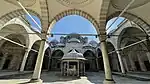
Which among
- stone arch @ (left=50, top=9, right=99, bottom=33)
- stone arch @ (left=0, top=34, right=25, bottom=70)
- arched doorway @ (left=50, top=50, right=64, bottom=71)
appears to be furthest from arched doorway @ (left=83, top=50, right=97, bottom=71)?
stone arch @ (left=50, top=9, right=99, bottom=33)

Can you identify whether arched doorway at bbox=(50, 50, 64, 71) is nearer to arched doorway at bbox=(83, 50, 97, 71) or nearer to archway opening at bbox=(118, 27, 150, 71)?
arched doorway at bbox=(83, 50, 97, 71)

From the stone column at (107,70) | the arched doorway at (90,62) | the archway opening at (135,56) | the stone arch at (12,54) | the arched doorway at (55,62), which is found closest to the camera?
the stone column at (107,70)

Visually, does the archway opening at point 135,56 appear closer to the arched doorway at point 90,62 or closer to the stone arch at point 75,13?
the stone arch at point 75,13

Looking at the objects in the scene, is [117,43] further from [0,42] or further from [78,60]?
[0,42]

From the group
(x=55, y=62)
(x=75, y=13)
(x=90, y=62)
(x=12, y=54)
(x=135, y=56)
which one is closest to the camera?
(x=75, y=13)

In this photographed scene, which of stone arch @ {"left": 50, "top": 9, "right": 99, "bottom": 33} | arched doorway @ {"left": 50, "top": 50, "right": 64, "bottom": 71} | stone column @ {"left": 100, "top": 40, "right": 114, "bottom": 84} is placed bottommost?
stone column @ {"left": 100, "top": 40, "right": 114, "bottom": 84}

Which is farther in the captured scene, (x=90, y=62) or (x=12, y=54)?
(x=90, y=62)

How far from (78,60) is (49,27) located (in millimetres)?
7097

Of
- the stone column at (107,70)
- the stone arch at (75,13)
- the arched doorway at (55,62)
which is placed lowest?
the stone column at (107,70)

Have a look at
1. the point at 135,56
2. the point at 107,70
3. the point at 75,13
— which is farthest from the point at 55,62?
the point at 107,70

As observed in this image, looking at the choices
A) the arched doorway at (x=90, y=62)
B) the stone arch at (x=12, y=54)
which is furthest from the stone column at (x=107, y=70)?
the arched doorway at (x=90, y=62)

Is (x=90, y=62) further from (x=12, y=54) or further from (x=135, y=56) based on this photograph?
(x=12, y=54)

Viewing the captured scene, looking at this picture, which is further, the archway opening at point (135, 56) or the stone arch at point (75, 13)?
the archway opening at point (135, 56)

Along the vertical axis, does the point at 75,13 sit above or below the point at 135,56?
above
